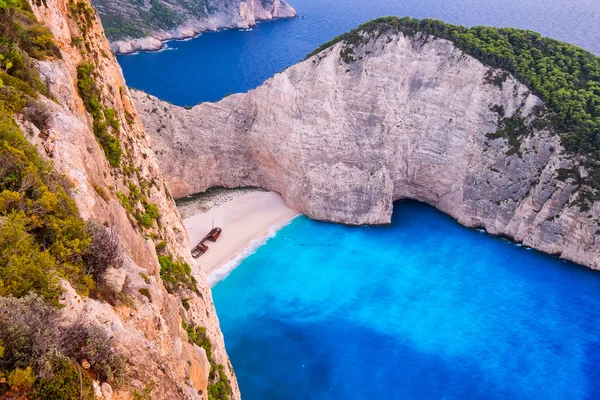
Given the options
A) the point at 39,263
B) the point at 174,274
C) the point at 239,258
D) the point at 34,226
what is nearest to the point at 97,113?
the point at 174,274

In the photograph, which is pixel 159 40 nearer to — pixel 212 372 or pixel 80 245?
pixel 212 372

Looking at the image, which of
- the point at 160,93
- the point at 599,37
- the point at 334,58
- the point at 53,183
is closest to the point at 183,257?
the point at 53,183

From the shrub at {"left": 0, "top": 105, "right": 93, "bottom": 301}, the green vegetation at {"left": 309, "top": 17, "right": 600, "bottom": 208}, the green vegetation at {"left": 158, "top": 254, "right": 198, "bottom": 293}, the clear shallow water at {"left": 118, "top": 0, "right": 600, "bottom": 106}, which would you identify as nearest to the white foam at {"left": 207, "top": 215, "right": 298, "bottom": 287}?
the green vegetation at {"left": 158, "top": 254, "right": 198, "bottom": 293}

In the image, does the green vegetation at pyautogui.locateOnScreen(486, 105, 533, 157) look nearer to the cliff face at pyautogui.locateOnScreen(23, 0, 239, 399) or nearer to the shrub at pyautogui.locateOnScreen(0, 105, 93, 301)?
the cliff face at pyautogui.locateOnScreen(23, 0, 239, 399)

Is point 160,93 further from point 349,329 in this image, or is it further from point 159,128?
point 349,329

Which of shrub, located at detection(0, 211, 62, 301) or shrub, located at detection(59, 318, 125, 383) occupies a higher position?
shrub, located at detection(0, 211, 62, 301)

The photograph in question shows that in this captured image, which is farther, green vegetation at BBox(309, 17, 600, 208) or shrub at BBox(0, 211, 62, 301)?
green vegetation at BBox(309, 17, 600, 208)

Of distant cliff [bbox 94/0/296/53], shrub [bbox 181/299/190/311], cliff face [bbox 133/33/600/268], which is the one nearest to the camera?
shrub [bbox 181/299/190/311]
